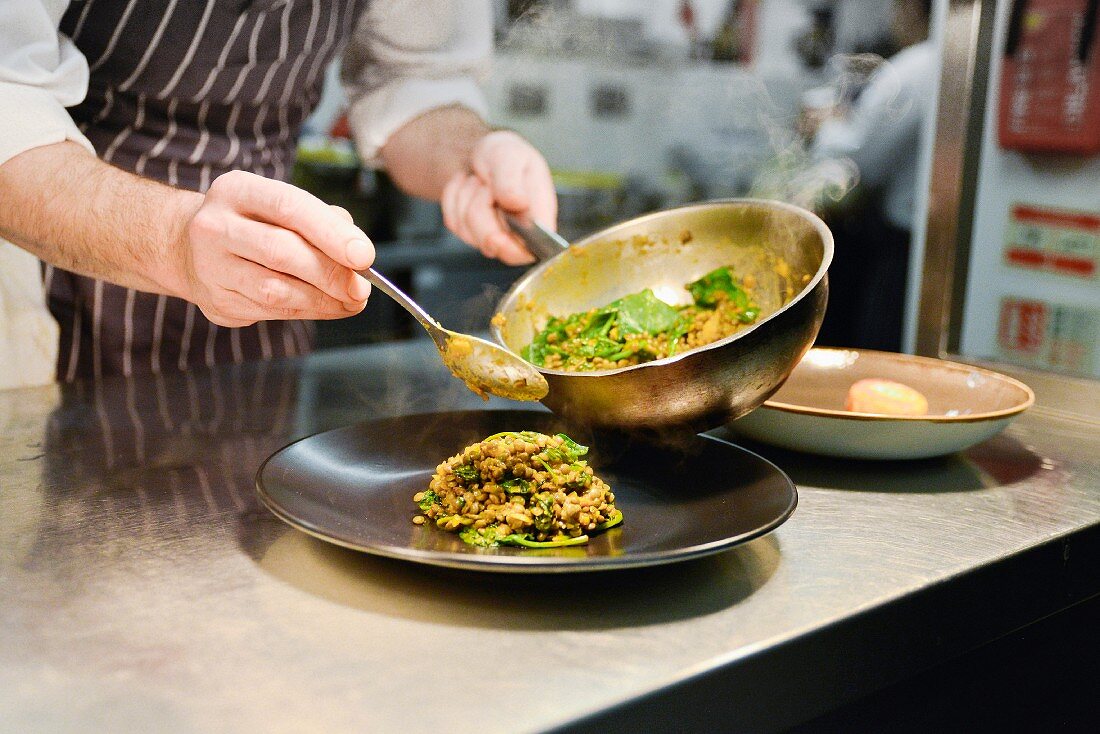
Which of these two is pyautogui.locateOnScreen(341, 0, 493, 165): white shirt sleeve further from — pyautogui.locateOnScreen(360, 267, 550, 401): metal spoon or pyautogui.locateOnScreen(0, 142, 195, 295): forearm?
pyautogui.locateOnScreen(360, 267, 550, 401): metal spoon

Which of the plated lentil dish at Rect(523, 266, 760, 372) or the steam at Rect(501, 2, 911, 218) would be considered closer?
the plated lentil dish at Rect(523, 266, 760, 372)

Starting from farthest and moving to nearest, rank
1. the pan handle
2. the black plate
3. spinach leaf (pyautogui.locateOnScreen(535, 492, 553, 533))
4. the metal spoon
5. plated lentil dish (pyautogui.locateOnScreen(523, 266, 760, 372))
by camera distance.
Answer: the pan handle < plated lentil dish (pyautogui.locateOnScreen(523, 266, 760, 372)) < the metal spoon < spinach leaf (pyautogui.locateOnScreen(535, 492, 553, 533)) < the black plate

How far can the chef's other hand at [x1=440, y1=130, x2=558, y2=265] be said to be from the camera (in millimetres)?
1563

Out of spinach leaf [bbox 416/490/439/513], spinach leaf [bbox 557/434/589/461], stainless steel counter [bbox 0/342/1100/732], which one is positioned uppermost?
spinach leaf [bbox 557/434/589/461]

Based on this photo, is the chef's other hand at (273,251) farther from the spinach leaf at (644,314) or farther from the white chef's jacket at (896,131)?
the white chef's jacket at (896,131)

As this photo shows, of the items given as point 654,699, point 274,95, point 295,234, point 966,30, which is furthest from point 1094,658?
point 274,95

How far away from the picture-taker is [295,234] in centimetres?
97

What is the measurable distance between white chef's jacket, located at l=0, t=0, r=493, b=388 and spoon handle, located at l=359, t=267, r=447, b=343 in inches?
23.0

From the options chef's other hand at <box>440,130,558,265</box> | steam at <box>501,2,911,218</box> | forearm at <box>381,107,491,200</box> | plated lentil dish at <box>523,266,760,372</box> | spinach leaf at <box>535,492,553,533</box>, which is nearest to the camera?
spinach leaf at <box>535,492,553,533</box>

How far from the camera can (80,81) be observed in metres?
1.49

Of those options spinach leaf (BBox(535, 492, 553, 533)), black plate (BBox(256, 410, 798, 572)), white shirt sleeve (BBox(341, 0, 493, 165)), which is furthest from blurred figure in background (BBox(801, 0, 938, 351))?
spinach leaf (BBox(535, 492, 553, 533))

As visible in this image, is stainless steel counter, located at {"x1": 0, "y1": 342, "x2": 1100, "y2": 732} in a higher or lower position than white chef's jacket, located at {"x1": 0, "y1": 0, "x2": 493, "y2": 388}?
lower

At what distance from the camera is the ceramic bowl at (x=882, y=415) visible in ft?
3.73

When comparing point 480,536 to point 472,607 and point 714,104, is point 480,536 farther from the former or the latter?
point 714,104
